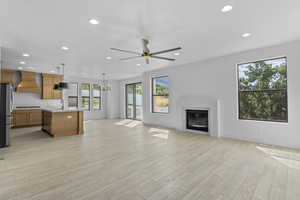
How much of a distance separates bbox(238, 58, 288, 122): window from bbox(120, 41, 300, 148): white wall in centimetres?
18

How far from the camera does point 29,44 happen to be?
13.4ft

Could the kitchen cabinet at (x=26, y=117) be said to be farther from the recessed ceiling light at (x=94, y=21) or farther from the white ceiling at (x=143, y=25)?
the recessed ceiling light at (x=94, y=21)

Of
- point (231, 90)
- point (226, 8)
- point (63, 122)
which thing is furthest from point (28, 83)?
point (231, 90)

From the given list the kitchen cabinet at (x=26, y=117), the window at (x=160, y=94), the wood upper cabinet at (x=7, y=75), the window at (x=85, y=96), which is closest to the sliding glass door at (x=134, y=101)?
the window at (x=160, y=94)

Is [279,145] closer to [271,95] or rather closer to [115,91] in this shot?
[271,95]

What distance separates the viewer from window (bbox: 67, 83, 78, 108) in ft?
30.7

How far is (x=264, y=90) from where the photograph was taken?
4.52 m

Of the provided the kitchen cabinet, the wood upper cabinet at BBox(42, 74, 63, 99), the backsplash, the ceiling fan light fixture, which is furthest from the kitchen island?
the ceiling fan light fixture

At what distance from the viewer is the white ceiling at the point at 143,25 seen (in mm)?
2427

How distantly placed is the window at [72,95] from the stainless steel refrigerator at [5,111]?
17.0 feet

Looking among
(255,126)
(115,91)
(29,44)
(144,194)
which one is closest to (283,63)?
(255,126)

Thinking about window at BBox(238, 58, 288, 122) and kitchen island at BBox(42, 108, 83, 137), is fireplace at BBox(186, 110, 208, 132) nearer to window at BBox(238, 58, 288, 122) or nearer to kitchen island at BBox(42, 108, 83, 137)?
window at BBox(238, 58, 288, 122)

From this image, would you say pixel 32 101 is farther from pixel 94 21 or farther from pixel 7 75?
pixel 94 21

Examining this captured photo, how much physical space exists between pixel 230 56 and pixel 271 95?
1.73 metres
